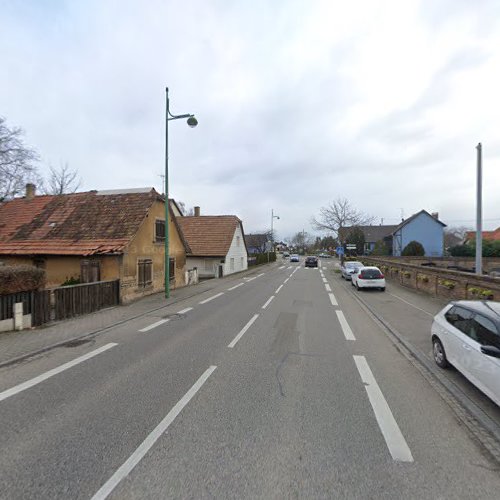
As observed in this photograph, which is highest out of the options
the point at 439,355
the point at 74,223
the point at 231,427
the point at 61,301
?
the point at 74,223

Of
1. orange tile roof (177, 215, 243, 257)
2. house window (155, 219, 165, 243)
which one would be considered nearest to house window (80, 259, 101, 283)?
house window (155, 219, 165, 243)

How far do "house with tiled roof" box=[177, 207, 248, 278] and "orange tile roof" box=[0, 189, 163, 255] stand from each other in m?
12.2

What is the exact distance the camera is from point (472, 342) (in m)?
4.96

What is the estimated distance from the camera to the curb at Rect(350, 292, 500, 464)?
3807mm

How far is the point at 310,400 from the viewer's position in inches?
188

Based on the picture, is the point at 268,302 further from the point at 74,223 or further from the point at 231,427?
the point at 74,223

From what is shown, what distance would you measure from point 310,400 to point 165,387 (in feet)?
7.79

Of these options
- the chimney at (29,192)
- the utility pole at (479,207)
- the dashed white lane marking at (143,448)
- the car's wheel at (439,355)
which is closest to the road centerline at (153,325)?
the dashed white lane marking at (143,448)

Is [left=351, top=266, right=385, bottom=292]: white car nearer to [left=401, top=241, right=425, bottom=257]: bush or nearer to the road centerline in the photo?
the road centerline

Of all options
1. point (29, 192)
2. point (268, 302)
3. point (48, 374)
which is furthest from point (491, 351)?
point (29, 192)

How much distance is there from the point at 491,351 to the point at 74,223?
18.1 m

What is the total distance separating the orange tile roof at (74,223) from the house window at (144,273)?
1769 millimetres

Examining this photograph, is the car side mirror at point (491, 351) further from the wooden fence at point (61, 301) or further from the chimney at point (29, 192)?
the chimney at point (29, 192)

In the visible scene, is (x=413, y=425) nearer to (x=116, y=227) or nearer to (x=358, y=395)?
(x=358, y=395)
